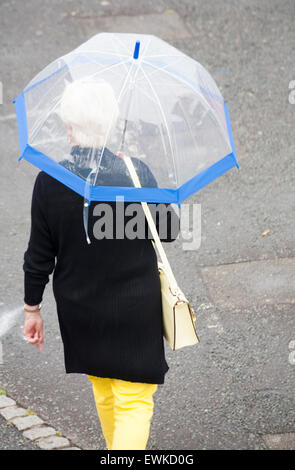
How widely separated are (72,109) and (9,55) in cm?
Result: 575

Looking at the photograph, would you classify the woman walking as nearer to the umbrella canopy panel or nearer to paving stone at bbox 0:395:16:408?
the umbrella canopy panel

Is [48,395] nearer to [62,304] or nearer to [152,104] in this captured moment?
[62,304]

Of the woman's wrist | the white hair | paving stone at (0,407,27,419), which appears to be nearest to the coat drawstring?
the white hair

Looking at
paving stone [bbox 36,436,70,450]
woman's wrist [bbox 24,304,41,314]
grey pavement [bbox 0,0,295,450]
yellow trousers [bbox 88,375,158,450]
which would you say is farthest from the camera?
grey pavement [bbox 0,0,295,450]

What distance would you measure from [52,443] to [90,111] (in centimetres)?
203

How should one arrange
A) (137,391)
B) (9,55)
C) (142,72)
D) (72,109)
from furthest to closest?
(9,55) → (137,391) → (142,72) → (72,109)

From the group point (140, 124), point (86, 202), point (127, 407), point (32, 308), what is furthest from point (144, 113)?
point (127, 407)

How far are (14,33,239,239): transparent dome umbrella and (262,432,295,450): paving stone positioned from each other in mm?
1706

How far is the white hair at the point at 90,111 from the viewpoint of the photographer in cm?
275

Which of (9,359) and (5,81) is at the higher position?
(5,81)

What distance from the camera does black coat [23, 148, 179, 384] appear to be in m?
2.93

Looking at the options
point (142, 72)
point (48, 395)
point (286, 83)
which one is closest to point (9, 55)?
point (286, 83)

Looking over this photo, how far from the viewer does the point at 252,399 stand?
424 centimetres

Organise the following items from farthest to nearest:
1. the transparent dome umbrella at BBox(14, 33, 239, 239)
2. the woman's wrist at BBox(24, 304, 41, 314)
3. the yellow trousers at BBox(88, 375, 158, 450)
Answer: the woman's wrist at BBox(24, 304, 41, 314), the yellow trousers at BBox(88, 375, 158, 450), the transparent dome umbrella at BBox(14, 33, 239, 239)
